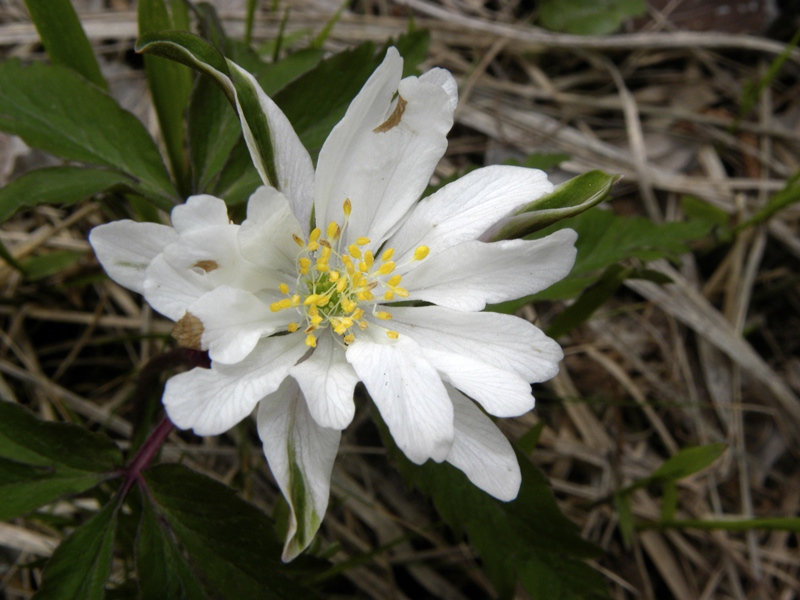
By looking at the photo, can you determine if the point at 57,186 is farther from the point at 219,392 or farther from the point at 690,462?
the point at 690,462

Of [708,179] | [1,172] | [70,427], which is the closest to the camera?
[70,427]

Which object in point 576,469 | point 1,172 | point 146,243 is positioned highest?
point 146,243

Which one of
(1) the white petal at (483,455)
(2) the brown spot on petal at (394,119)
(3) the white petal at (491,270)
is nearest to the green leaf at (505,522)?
(1) the white petal at (483,455)

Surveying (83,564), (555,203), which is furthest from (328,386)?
(83,564)

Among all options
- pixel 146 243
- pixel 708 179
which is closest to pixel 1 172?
pixel 146 243

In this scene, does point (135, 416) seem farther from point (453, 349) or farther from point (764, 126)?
point (764, 126)

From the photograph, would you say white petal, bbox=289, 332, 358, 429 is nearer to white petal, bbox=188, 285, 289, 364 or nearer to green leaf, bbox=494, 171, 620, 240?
white petal, bbox=188, 285, 289, 364

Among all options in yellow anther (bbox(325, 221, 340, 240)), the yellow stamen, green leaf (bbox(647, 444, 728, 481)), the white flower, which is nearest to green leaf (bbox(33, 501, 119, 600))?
the white flower
